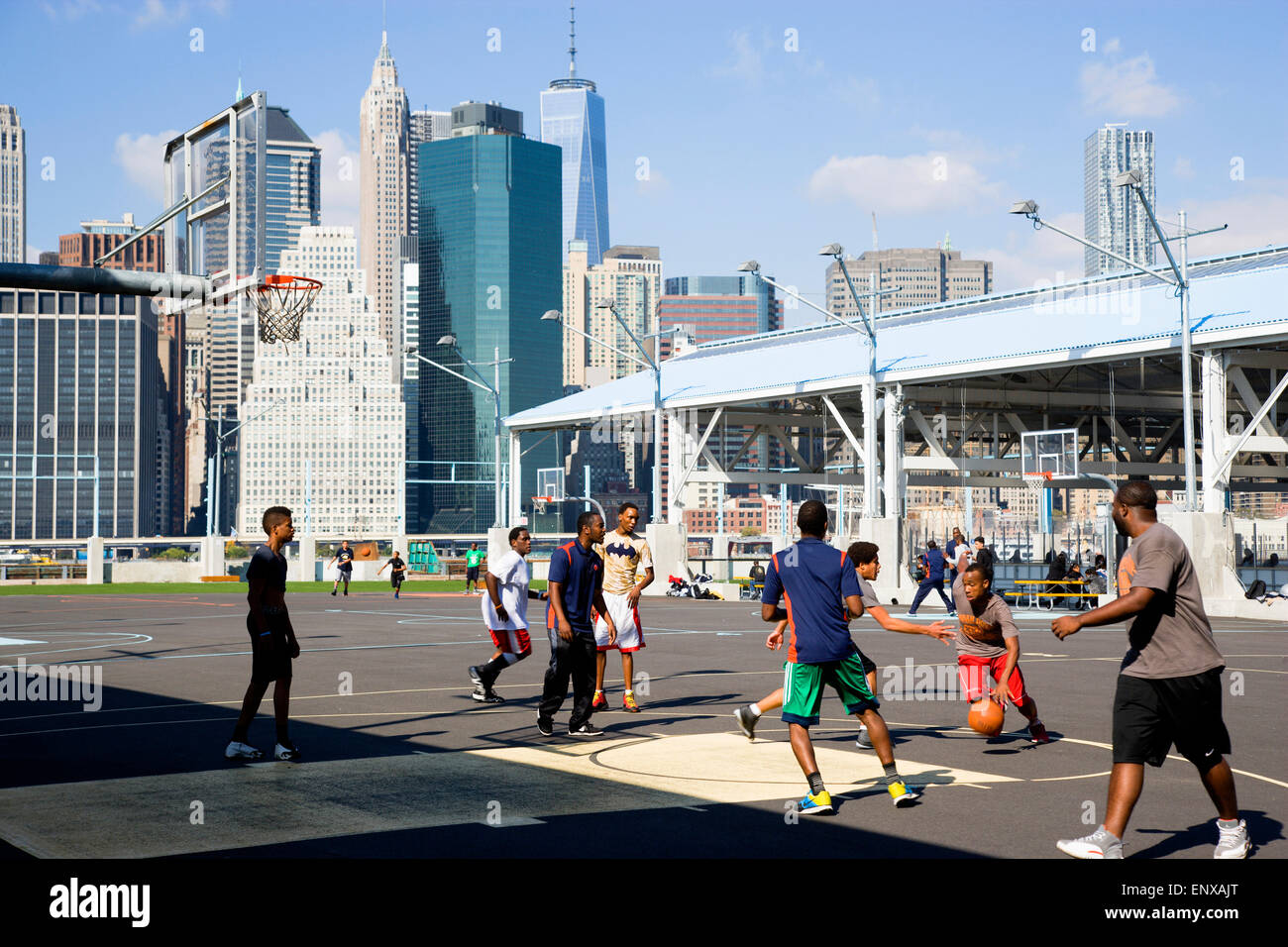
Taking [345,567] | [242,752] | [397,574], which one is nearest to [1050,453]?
[397,574]

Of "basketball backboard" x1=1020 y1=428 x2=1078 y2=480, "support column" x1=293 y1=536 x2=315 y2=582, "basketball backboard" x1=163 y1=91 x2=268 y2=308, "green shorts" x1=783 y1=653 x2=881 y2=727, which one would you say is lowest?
"support column" x1=293 y1=536 x2=315 y2=582

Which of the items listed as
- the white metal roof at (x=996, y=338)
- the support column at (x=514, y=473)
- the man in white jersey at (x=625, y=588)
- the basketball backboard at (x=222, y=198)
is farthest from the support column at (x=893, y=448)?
the basketball backboard at (x=222, y=198)

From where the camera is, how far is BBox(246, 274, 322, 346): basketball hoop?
23.9 meters

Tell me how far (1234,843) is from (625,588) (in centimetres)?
800

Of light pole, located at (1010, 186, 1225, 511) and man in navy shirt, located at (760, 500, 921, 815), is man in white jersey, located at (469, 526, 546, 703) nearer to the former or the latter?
man in navy shirt, located at (760, 500, 921, 815)

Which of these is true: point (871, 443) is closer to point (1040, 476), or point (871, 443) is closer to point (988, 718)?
point (1040, 476)

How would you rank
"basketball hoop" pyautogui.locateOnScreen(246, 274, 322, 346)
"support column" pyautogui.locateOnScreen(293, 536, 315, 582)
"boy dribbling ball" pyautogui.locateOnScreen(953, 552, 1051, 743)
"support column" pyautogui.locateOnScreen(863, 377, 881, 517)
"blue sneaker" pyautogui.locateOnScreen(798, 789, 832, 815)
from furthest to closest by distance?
"support column" pyautogui.locateOnScreen(293, 536, 315, 582)
"support column" pyautogui.locateOnScreen(863, 377, 881, 517)
"basketball hoop" pyautogui.locateOnScreen(246, 274, 322, 346)
"boy dribbling ball" pyautogui.locateOnScreen(953, 552, 1051, 743)
"blue sneaker" pyautogui.locateOnScreen(798, 789, 832, 815)

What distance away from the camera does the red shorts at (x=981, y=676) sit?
11309mm

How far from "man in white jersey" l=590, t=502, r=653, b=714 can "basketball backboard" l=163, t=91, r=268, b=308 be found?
4825 mm

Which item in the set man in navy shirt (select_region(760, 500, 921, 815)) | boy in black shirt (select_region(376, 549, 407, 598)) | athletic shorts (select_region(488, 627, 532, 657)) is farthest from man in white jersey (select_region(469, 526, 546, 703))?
boy in black shirt (select_region(376, 549, 407, 598))

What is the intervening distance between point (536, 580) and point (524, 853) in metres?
47.6

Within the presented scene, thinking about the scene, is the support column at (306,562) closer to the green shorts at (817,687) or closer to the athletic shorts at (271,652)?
the athletic shorts at (271,652)
